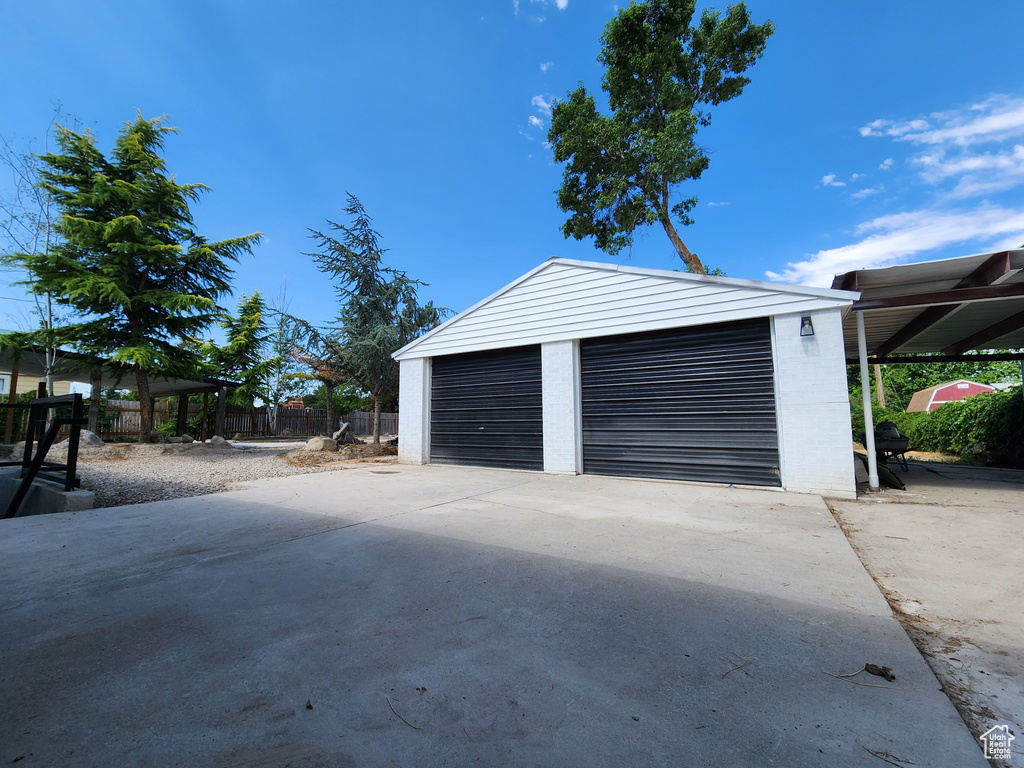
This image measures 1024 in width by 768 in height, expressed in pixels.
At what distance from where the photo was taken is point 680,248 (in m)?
12.3

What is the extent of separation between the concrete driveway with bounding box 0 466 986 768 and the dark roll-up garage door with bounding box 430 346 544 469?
4.70 metres

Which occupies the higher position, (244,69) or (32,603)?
(244,69)

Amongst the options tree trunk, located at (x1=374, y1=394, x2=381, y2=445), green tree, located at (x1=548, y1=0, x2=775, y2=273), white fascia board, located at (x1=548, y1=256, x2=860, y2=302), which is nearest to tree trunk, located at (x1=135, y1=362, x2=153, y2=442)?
tree trunk, located at (x1=374, y1=394, x2=381, y2=445)

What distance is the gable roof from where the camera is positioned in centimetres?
590

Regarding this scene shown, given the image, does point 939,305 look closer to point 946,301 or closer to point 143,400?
point 946,301

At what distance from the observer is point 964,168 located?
10.5m

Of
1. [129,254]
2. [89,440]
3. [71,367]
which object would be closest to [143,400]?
[89,440]

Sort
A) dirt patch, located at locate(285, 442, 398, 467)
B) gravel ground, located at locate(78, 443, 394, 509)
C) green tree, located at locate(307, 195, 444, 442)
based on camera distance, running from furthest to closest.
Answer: green tree, located at locate(307, 195, 444, 442) → dirt patch, located at locate(285, 442, 398, 467) → gravel ground, located at locate(78, 443, 394, 509)

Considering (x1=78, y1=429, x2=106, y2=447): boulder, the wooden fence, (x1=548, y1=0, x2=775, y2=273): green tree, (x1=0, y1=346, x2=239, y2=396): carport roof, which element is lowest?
(x1=78, y1=429, x2=106, y2=447): boulder

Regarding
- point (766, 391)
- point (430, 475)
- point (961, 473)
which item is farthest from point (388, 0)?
point (961, 473)

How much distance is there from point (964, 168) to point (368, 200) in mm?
17547

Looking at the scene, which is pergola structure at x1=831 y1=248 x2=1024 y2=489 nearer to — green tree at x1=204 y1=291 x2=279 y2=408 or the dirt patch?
the dirt patch

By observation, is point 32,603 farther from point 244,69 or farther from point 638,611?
point 244,69

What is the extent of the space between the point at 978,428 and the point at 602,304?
10.7 meters
